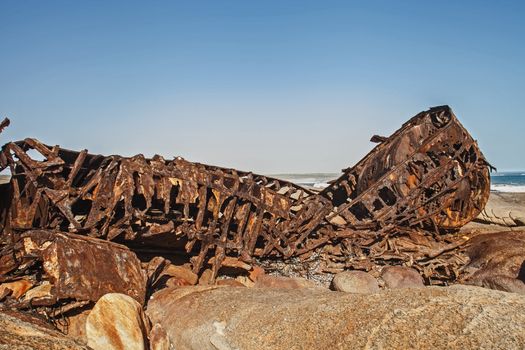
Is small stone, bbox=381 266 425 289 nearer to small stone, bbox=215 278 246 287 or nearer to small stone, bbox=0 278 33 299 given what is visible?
small stone, bbox=215 278 246 287

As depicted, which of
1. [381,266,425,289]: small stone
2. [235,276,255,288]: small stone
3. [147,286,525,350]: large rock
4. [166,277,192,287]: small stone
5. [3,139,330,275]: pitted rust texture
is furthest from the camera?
[235,276,255,288]: small stone

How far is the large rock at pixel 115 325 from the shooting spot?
15.5 feet

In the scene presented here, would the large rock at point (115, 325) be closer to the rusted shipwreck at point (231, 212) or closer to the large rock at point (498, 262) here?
the rusted shipwreck at point (231, 212)

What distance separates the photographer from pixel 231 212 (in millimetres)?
8047

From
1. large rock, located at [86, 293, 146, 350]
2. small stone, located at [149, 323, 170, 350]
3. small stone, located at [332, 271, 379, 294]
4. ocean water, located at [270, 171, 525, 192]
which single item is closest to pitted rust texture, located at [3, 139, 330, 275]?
small stone, located at [332, 271, 379, 294]

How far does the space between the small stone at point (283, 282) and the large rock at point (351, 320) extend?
163cm

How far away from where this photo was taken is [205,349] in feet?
16.5

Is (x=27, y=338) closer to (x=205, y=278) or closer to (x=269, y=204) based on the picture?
(x=205, y=278)

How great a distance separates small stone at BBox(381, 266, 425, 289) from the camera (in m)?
8.30

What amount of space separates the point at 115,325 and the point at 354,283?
4251 millimetres

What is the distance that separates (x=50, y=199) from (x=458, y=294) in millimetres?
5644

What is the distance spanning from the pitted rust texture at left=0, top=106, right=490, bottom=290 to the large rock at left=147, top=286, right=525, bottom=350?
1.80 m

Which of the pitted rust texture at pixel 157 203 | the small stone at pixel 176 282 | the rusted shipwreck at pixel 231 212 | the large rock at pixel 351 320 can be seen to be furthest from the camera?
the small stone at pixel 176 282

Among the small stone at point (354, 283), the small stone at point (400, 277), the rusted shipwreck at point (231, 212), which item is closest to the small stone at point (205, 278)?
the rusted shipwreck at point (231, 212)
